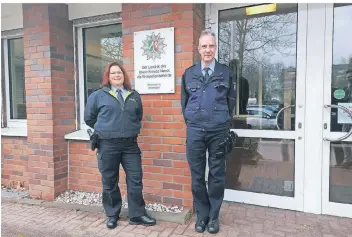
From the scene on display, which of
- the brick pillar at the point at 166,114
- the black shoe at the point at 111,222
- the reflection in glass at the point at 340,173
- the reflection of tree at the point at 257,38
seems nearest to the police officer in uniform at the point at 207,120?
the brick pillar at the point at 166,114

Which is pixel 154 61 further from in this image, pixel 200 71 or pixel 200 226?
pixel 200 226

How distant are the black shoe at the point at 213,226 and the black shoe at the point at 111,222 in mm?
946

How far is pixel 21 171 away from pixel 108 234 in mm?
2205

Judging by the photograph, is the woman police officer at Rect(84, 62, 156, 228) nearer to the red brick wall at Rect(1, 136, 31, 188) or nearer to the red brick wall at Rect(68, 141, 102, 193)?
the red brick wall at Rect(68, 141, 102, 193)

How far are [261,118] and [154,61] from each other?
1.36 m

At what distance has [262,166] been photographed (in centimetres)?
330

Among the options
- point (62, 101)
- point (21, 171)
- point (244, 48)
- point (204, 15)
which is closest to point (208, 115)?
point (244, 48)

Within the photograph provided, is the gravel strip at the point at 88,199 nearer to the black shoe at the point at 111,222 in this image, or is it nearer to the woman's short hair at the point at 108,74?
the black shoe at the point at 111,222

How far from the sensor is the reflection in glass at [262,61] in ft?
10.0

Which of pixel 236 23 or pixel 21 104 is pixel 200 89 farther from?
pixel 21 104

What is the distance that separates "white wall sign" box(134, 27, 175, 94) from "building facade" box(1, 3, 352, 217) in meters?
0.07

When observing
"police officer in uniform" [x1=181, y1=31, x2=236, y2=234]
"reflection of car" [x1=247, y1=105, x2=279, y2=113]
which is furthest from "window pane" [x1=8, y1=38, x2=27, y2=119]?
"reflection of car" [x1=247, y1=105, x2=279, y2=113]

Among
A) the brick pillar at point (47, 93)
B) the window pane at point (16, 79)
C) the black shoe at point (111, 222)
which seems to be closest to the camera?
the black shoe at point (111, 222)

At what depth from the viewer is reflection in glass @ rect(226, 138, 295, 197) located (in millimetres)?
3146
